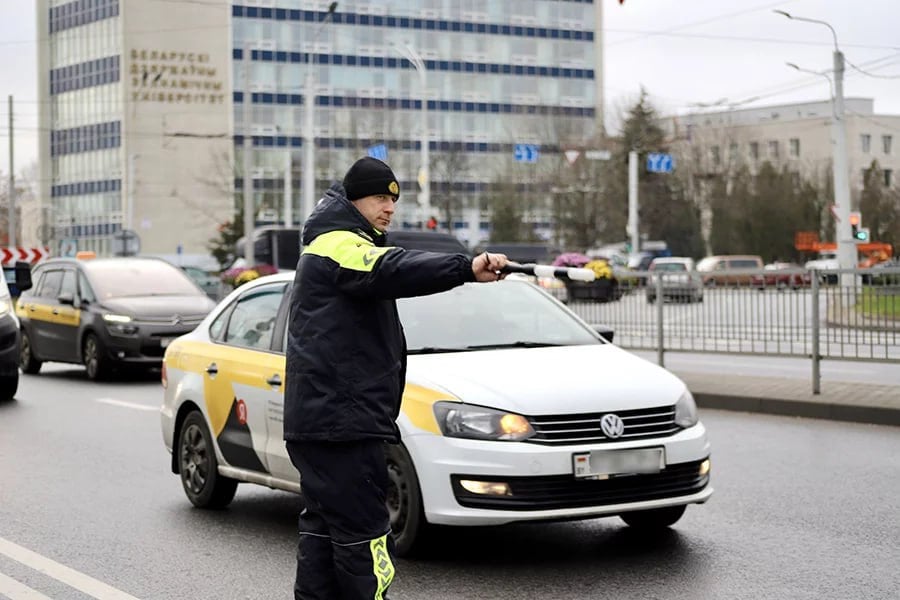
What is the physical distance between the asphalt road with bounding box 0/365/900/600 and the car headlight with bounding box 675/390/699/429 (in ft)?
2.16

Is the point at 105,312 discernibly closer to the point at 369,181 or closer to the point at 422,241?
the point at 422,241

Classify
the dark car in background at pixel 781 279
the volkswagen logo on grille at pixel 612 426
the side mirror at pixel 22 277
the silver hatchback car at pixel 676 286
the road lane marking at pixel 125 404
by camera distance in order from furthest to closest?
the side mirror at pixel 22 277 → the road lane marking at pixel 125 404 → the silver hatchback car at pixel 676 286 → the dark car in background at pixel 781 279 → the volkswagen logo on grille at pixel 612 426

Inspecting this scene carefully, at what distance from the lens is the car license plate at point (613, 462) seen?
6820 mm

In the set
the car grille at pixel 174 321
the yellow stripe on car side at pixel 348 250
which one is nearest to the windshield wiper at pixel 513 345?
the yellow stripe on car side at pixel 348 250

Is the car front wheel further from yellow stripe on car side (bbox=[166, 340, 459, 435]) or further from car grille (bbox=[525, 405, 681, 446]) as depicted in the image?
yellow stripe on car side (bbox=[166, 340, 459, 435])

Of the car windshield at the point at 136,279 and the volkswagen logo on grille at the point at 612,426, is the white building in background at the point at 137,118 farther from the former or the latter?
the volkswagen logo on grille at the point at 612,426

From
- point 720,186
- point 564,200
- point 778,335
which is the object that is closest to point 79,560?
point 778,335

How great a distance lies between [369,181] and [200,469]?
4524 mm

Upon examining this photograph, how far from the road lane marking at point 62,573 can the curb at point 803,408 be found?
810cm

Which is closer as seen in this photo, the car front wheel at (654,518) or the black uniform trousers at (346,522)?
the black uniform trousers at (346,522)

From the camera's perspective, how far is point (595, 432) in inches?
272

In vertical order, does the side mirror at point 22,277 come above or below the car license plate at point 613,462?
above

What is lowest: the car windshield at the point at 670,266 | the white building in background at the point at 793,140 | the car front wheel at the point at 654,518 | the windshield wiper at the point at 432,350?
the car front wheel at the point at 654,518

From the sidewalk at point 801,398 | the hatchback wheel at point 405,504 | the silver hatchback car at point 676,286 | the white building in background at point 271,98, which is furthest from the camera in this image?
the white building in background at point 271,98
